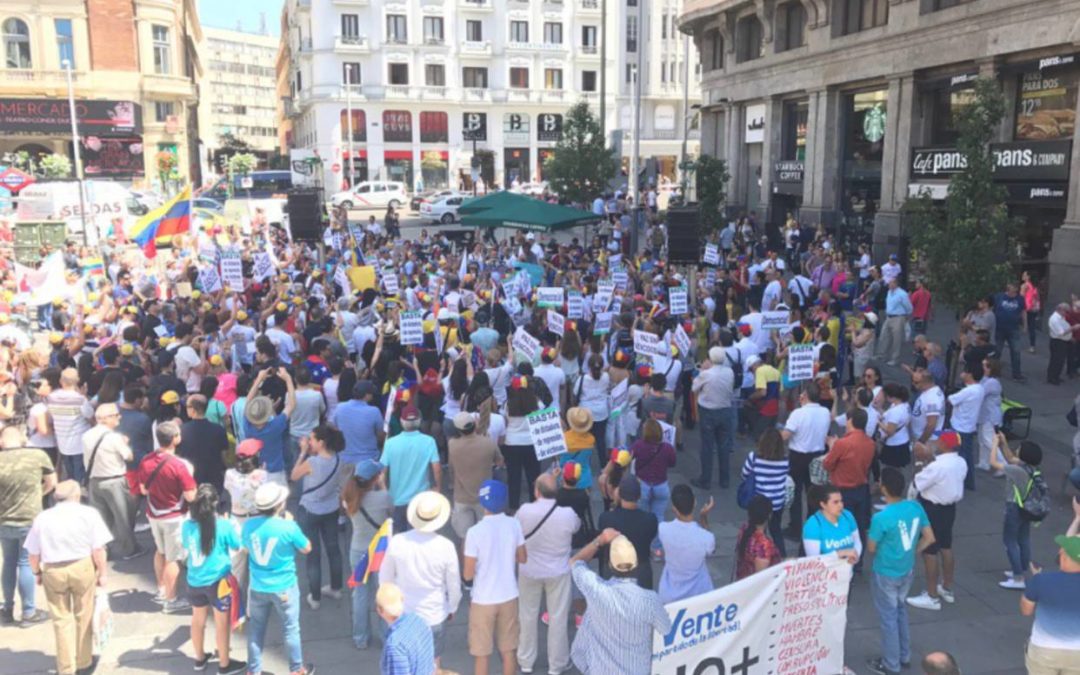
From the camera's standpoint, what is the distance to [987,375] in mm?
10203

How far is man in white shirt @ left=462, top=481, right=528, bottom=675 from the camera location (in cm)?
608

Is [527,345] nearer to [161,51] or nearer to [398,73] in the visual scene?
[161,51]

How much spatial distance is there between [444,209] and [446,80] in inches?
A: 995

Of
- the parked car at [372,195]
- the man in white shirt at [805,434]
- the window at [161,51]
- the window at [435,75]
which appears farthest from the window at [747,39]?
the window at [161,51]

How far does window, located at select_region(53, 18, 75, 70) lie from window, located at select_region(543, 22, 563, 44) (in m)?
32.2

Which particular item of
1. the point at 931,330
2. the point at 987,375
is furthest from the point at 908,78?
the point at 987,375

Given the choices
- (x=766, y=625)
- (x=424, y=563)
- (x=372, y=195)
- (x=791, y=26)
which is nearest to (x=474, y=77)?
(x=372, y=195)

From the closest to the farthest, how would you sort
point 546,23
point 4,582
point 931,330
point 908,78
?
point 4,582, point 931,330, point 908,78, point 546,23

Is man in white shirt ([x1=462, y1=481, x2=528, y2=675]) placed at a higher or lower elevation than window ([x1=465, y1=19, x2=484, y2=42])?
lower

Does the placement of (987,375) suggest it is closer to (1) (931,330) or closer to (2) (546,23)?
(1) (931,330)

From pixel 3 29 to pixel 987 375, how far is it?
5767 centimetres

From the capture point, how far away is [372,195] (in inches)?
2071

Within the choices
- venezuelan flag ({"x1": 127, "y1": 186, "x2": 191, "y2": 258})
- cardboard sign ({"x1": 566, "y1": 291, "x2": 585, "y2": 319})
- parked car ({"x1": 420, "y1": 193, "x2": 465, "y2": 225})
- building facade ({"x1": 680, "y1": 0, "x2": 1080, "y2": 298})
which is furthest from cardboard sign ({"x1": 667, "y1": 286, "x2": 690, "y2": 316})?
parked car ({"x1": 420, "y1": 193, "x2": 465, "y2": 225})

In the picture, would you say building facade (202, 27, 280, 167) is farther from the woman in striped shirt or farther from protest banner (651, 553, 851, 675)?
protest banner (651, 553, 851, 675)
